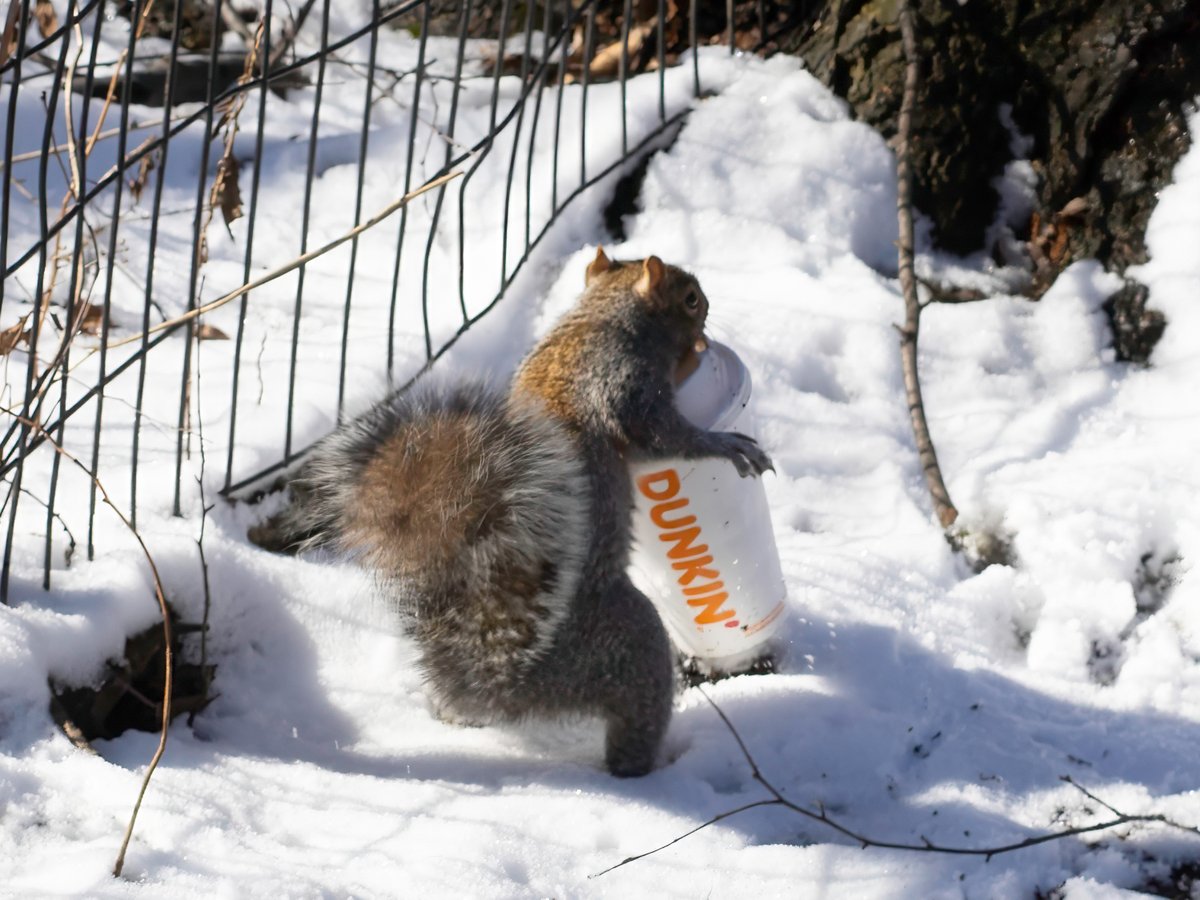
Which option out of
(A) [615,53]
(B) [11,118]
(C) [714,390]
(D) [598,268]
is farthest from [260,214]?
(C) [714,390]

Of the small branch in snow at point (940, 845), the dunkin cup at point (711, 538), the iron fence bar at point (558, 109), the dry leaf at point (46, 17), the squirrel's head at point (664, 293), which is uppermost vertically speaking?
the dry leaf at point (46, 17)

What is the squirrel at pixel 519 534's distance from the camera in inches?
90.2

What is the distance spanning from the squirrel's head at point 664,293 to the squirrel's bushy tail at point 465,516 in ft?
1.52

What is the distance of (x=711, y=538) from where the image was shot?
2611mm

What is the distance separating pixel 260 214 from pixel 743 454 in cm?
229

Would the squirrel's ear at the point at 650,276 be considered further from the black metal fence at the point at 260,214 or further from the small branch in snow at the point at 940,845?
the small branch in snow at the point at 940,845

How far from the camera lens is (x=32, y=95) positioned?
175 inches

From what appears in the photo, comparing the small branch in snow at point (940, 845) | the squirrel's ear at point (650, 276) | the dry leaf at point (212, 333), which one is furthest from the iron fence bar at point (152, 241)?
the small branch in snow at point (940, 845)

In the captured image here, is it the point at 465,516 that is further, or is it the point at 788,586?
the point at 788,586

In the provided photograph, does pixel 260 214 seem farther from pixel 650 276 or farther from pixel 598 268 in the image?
pixel 650 276

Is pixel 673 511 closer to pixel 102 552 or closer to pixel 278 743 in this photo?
pixel 278 743

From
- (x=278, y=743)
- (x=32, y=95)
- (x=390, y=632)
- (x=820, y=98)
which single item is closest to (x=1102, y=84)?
(x=820, y=98)

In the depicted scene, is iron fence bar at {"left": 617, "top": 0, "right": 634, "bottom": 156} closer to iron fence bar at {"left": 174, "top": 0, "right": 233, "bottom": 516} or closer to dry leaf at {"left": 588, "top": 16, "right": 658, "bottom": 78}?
dry leaf at {"left": 588, "top": 16, "right": 658, "bottom": 78}

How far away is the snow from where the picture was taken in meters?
2.11
